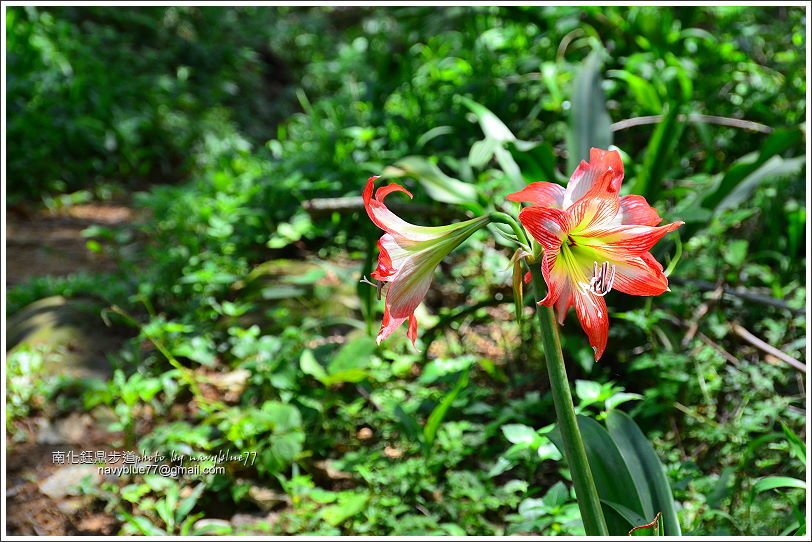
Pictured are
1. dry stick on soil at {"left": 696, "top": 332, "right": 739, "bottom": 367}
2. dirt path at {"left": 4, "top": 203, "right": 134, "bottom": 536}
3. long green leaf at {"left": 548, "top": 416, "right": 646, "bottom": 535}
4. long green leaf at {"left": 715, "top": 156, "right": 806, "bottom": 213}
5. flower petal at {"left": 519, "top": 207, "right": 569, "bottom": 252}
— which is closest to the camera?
flower petal at {"left": 519, "top": 207, "right": 569, "bottom": 252}

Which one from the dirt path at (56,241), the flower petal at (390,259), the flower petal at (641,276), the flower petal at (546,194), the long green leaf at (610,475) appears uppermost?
the flower petal at (546,194)

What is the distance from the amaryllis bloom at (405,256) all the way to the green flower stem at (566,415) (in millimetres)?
124

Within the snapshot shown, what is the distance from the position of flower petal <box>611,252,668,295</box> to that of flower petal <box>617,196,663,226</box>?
0.05 meters

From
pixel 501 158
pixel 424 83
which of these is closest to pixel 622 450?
pixel 501 158

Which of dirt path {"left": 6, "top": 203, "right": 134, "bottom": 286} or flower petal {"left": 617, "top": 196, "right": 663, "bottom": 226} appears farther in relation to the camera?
dirt path {"left": 6, "top": 203, "right": 134, "bottom": 286}

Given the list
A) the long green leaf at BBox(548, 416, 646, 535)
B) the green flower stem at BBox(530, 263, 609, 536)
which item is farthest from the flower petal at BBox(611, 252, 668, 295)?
the long green leaf at BBox(548, 416, 646, 535)

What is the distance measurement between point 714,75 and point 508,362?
1.88 meters

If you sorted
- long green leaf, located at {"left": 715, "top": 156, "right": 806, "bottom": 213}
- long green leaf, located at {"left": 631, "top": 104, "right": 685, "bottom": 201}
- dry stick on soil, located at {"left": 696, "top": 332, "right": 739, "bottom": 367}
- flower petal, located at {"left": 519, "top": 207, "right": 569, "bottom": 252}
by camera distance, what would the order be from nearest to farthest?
1. flower petal, located at {"left": 519, "top": 207, "right": 569, "bottom": 252}
2. dry stick on soil, located at {"left": 696, "top": 332, "right": 739, "bottom": 367}
3. long green leaf, located at {"left": 715, "top": 156, "right": 806, "bottom": 213}
4. long green leaf, located at {"left": 631, "top": 104, "right": 685, "bottom": 201}

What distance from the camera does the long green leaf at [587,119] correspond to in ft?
8.37

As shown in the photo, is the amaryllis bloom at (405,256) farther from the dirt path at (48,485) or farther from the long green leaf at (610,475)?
the dirt path at (48,485)

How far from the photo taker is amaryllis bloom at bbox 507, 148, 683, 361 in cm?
91

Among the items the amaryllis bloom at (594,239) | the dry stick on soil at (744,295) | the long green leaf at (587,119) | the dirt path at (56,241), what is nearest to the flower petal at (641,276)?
the amaryllis bloom at (594,239)

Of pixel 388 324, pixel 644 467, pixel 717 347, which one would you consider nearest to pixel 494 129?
pixel 717 347

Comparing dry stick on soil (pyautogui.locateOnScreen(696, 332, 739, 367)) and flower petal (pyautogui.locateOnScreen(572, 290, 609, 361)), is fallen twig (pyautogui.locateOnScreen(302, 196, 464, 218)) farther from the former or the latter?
flower petal (pyautogui.locateOnScreen(572, 290, 609, 361))
